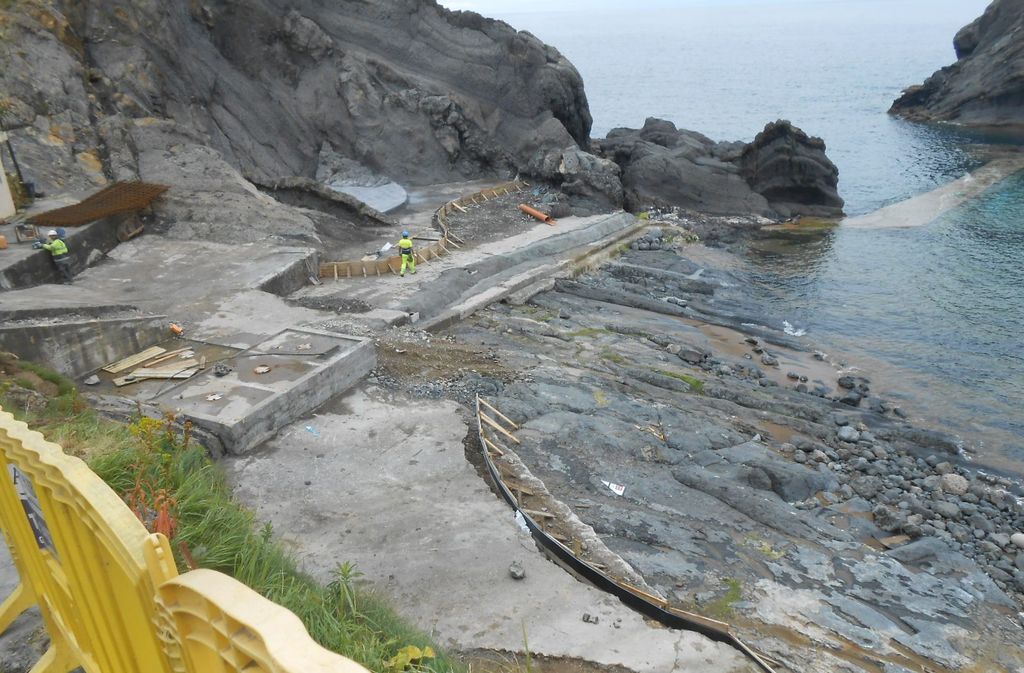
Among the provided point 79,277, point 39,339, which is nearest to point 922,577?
point 39,339

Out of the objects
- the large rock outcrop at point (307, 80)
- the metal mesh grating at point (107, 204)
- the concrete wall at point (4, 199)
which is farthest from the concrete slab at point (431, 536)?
the large rock outcrop at point (307, 80)

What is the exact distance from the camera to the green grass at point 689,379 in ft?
65.6

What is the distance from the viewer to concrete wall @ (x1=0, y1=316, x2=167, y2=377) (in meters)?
13.5

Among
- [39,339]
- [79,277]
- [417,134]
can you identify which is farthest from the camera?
[417,134]

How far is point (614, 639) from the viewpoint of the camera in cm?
902

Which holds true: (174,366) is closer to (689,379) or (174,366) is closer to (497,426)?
(497,426)

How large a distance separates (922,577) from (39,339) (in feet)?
54.7

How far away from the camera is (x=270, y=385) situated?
46.0 feet

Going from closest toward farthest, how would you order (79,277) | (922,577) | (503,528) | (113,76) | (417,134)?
1. (503,528)
2. (922,577)
3. (79,277)
4. (113,76)
5. (417,134)

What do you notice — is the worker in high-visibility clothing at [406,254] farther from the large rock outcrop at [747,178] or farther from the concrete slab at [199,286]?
the large rock outcrop at [747,178]

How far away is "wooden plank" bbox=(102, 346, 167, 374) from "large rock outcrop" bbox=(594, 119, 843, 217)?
28898mm

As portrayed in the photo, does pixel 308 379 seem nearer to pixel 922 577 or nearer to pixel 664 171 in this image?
pixel 922 577

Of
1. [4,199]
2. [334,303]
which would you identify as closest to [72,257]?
[4,199]

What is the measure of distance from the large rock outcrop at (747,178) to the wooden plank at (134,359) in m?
28.9
